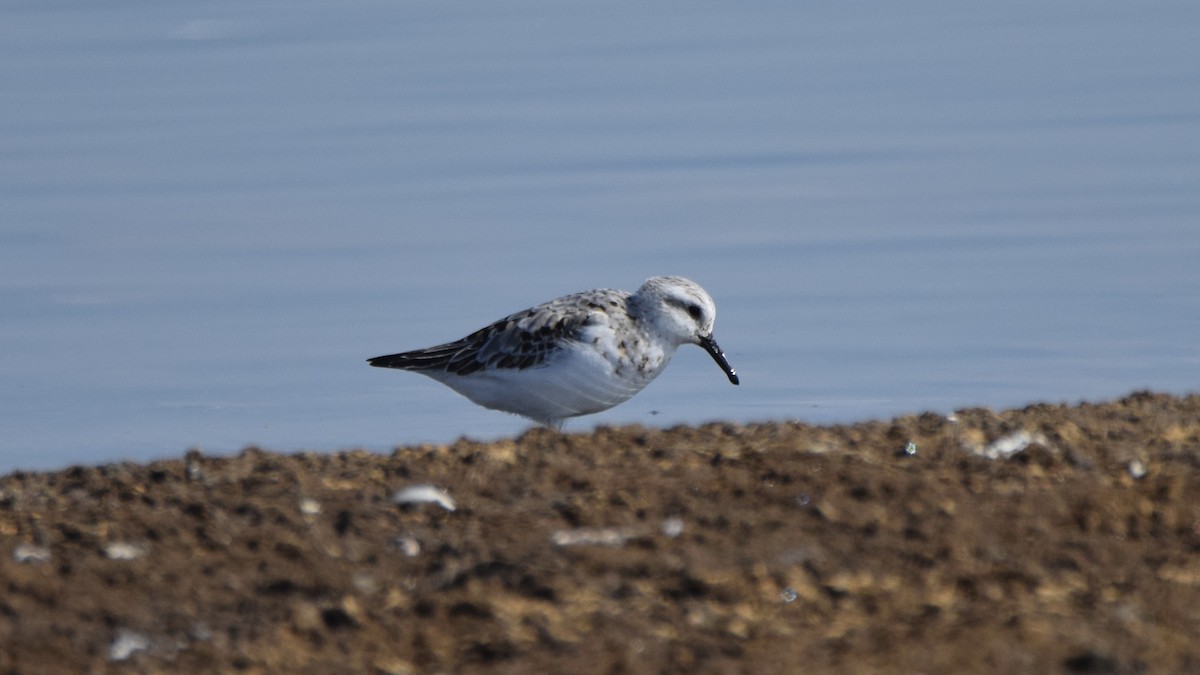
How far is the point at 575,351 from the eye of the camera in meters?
9.02

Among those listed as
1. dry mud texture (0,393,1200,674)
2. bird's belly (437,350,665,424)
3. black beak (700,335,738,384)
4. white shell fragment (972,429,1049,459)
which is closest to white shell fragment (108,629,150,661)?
dry mud texture (0,393,1200,674)

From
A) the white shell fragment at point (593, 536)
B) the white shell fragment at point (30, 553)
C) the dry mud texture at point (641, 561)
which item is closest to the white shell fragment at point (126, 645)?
the dry mud texture at point (641, 561)

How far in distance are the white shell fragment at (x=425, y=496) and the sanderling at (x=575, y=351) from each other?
2.70 metres

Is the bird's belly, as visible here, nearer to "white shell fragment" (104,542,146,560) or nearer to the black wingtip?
the black wingtip

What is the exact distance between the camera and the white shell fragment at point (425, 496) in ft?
20.4

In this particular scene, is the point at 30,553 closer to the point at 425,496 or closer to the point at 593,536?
the point at 425,496

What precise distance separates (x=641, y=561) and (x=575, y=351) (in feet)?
11.9

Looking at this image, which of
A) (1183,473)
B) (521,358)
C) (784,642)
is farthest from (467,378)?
(784,642)

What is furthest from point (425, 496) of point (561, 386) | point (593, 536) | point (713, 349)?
point (713, 349)

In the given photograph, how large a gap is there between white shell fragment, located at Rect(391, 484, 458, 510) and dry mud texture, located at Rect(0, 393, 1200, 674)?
0.04m

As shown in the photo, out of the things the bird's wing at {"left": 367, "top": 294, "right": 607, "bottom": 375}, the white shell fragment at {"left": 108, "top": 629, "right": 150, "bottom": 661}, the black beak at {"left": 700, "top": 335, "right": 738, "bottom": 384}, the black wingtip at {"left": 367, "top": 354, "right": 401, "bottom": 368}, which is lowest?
the white shell fragment at {"left": 108, "top": 629, "right": 150, "bottom": 661}

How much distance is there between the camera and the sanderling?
906 centimetres

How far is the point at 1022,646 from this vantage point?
15.5ft

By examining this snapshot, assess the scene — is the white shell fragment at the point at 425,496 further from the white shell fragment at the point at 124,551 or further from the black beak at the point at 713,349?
the black beak at the point at 713,349
